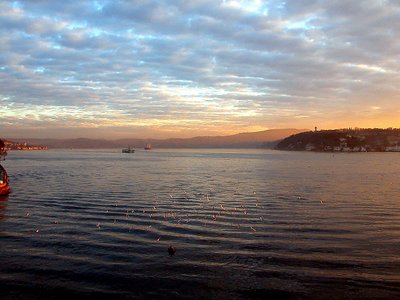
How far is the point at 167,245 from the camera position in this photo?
19625mm

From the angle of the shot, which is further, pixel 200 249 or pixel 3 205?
pixel 3 205

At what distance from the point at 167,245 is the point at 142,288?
5452mm

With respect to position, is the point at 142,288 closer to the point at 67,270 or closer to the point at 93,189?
the point at 67,270

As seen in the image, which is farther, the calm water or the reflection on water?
the reflection on water

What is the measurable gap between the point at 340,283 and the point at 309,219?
12.3 meters

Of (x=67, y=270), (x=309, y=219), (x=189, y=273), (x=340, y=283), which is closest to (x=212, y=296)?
(x=189, y=273)

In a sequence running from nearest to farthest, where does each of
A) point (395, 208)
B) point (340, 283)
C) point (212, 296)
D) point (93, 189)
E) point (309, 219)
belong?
point (212, 296)
point (340, 283)
point (309, 219)
point (395, 208)
point (93, 189)

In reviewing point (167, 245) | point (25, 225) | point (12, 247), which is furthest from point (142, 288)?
point (25, 225)

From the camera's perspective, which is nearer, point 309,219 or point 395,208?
point 309,219

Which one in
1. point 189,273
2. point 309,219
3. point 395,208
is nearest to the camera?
point 189,273

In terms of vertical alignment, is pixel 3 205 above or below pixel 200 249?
below

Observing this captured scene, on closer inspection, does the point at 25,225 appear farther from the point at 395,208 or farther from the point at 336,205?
the point at 395,208

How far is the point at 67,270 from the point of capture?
15.9 metres

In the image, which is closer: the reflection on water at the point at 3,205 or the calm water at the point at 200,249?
the calm water at the point at 200,249
